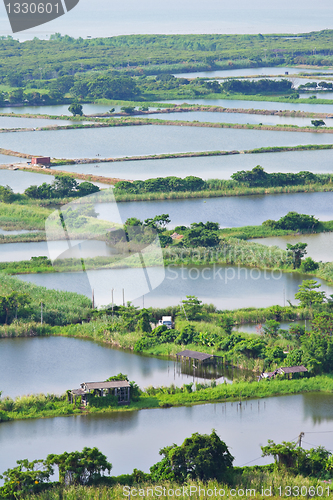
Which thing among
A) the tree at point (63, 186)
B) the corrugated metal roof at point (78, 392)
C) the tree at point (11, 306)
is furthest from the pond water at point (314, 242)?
the corrugated metal roof at point (78, 392)

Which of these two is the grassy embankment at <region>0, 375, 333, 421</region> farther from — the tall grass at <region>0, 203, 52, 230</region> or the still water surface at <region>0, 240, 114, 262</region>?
the tall grass at <region>0, 203, 52, 230</region>

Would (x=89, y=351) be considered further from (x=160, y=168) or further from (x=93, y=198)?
(x=160, y=168)

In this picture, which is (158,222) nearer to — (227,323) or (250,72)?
(227,323)

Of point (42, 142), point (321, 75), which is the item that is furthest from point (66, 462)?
point (321, 75)

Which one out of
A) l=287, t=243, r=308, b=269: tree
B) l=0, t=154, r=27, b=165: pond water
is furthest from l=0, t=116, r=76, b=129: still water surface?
l=287, t=243, r=308, b=269: tree

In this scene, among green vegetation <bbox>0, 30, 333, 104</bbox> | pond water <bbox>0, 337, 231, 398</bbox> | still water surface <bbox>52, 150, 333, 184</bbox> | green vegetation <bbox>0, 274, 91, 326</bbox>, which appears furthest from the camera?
green vegetation <bbox>0, 30, 333, 104</bbox>

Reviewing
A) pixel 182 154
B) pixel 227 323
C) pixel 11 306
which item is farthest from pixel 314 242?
pixel 182 154

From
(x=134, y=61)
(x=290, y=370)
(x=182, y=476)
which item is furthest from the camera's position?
(x=134, y=61)
